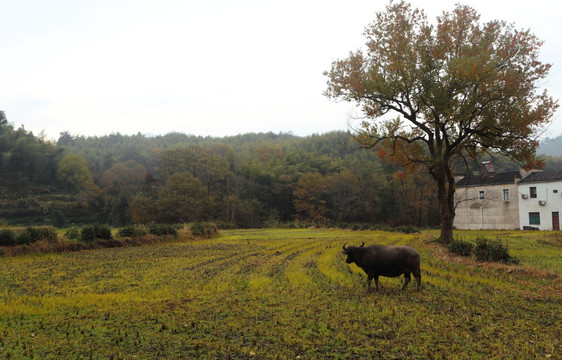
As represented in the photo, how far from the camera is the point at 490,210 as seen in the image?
4997 cm

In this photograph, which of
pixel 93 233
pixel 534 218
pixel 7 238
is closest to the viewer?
pixel 7 238

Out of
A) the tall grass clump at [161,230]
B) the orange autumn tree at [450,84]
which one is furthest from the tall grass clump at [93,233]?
the orange autumn tree at [450,84]

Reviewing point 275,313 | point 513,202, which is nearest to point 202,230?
point 275,313

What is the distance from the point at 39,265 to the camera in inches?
599

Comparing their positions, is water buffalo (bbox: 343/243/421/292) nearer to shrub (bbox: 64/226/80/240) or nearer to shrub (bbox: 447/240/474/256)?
shrub (bbox: 447/240/474/256)

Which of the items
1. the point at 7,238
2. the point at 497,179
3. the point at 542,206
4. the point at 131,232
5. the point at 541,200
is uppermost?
the point at 497,179

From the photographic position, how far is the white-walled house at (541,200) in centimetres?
4250

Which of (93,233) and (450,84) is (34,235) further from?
(450,84)

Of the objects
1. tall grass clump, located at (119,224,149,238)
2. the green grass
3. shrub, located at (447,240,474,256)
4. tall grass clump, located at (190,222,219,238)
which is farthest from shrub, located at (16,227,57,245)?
shrub, located at (447,240,474,256)

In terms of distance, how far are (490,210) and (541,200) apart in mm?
6916

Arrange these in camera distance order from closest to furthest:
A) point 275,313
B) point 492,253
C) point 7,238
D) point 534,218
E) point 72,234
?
1. point 275,313
2. point 492,253
3. point 7,238
4. point 72,234
5. point 534,218

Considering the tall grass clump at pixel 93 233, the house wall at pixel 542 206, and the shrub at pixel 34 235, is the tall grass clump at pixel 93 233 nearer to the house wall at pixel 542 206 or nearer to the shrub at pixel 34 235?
the shrub at pixel 34 235

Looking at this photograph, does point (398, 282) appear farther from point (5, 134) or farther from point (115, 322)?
point (5, 134)

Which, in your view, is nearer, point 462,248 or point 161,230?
point 462,248
